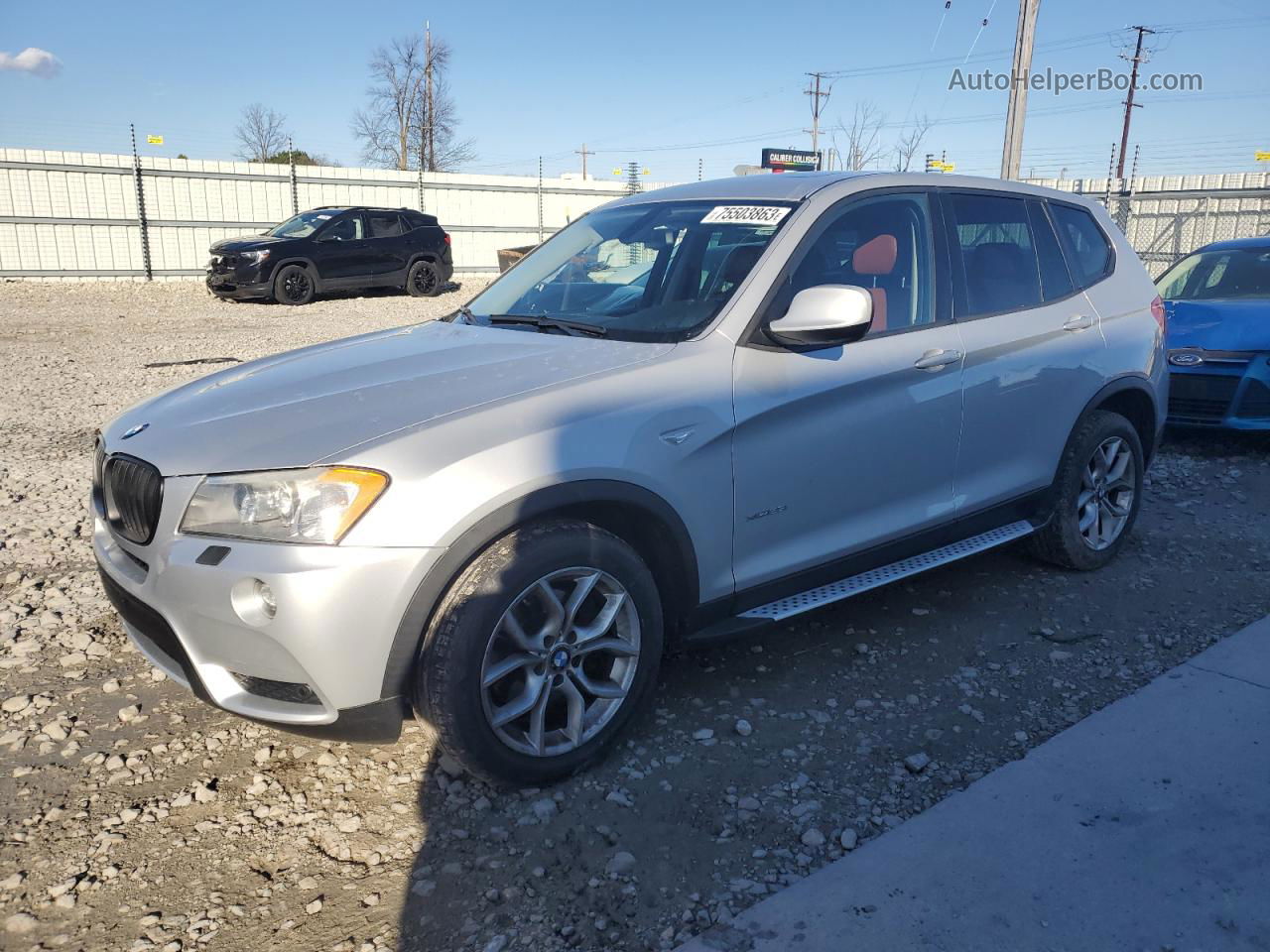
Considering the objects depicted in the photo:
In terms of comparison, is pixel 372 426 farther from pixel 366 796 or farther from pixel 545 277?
pixel 545 277

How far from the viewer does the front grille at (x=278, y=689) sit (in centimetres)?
259

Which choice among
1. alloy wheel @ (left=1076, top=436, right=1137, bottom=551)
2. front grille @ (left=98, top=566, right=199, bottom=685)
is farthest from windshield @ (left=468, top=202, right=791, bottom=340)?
alloy wheel @ (left=1076, top=436, right=1137, bottom=551)

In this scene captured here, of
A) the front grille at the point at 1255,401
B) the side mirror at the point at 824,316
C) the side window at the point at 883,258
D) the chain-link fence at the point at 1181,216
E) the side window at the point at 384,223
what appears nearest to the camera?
the side mirror at the point at 824,316

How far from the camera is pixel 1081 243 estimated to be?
15.3 feet

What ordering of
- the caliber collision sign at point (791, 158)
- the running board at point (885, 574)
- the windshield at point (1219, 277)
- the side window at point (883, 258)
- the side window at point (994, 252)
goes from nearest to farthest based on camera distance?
the running board at point (885, 574) → the side window at point (883, 258) → the side window at point (994, 252) → the windshield at point (1219, 277) → the caliber collision sign at point (791, 158)

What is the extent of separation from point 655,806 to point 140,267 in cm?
2059

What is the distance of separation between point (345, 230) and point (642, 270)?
15273 millimetres

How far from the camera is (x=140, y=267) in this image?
20156mm

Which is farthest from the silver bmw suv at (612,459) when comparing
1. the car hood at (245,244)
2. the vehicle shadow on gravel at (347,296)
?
the vehicle shadow on gravel at (347,296)

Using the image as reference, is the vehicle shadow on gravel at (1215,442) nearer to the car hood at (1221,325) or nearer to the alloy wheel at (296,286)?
the car hood at (1221,325)

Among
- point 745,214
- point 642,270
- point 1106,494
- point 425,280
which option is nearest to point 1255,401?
point 1106,494

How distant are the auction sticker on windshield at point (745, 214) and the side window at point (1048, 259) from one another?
1.46m

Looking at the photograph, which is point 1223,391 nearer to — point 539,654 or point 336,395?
point 539,654

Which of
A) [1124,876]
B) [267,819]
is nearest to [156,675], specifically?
[267,819]
